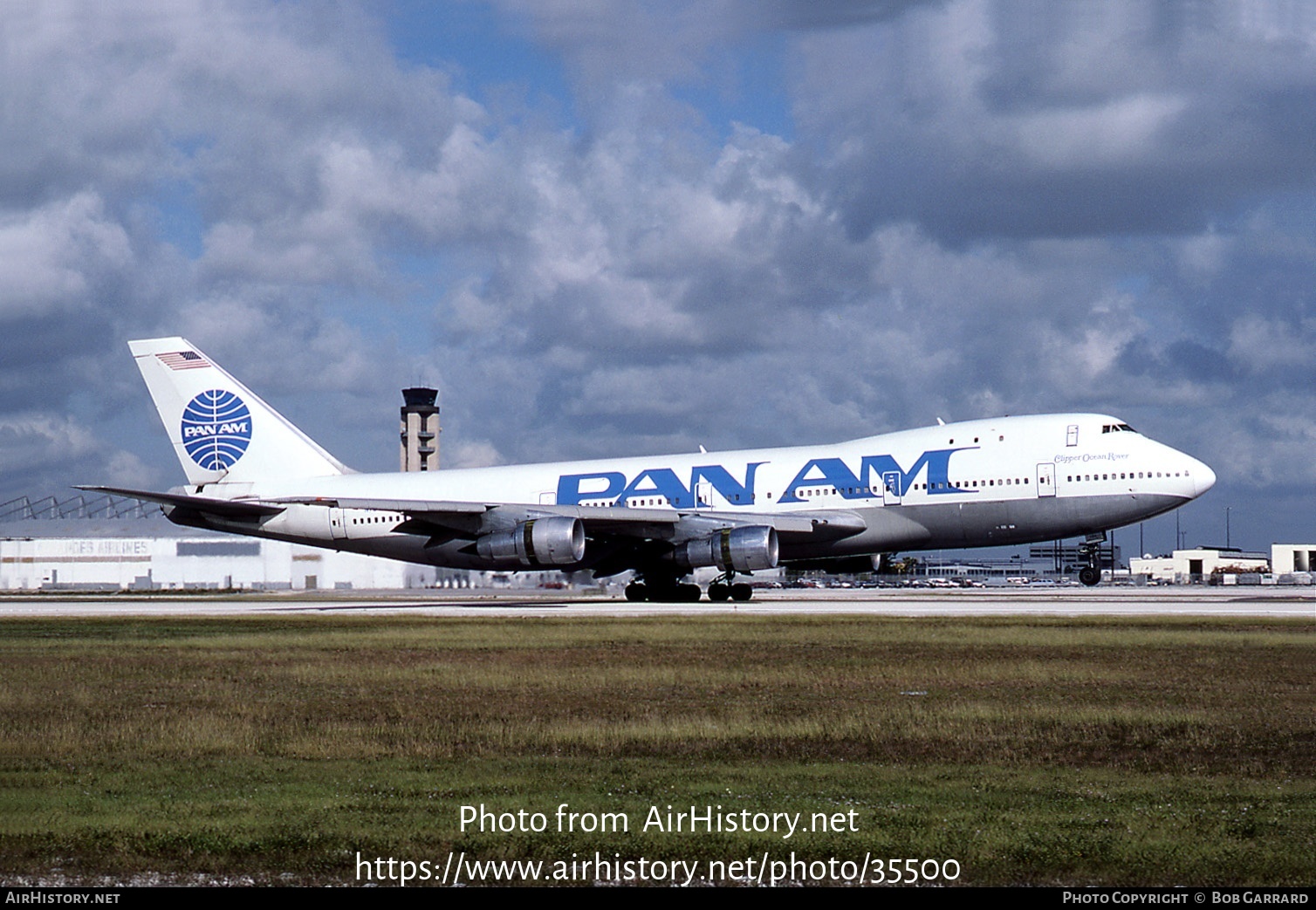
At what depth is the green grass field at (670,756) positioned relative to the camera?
883cm

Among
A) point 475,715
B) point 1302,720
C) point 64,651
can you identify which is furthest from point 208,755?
point 64,651

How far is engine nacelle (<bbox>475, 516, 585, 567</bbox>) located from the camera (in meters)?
45.7

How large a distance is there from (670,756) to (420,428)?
180494 millimetres

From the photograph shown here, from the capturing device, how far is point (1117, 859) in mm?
8523

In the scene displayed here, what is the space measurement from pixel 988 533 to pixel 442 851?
39.6 metres

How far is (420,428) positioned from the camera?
7480 inches

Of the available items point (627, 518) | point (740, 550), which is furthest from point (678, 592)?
point (740, 550)

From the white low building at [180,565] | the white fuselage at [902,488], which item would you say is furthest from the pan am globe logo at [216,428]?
the white low building at [180,565]

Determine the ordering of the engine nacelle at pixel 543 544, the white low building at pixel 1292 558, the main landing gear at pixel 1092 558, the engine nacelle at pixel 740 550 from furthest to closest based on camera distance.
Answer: the white low building at pixel 1292 558, the main landing gear at pixel 1092 558, the engine nacelle at pixel 543 544, the engine nacelle at pixel 740 550

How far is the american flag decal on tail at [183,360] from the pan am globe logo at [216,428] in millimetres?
1186

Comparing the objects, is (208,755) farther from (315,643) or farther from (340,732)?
(315,643)

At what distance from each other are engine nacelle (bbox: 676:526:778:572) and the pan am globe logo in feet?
69.4

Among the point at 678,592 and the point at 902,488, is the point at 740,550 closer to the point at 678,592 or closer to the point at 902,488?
the point at 902,488

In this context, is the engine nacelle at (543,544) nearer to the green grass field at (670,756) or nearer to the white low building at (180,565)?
the green grass field at (670,756)
